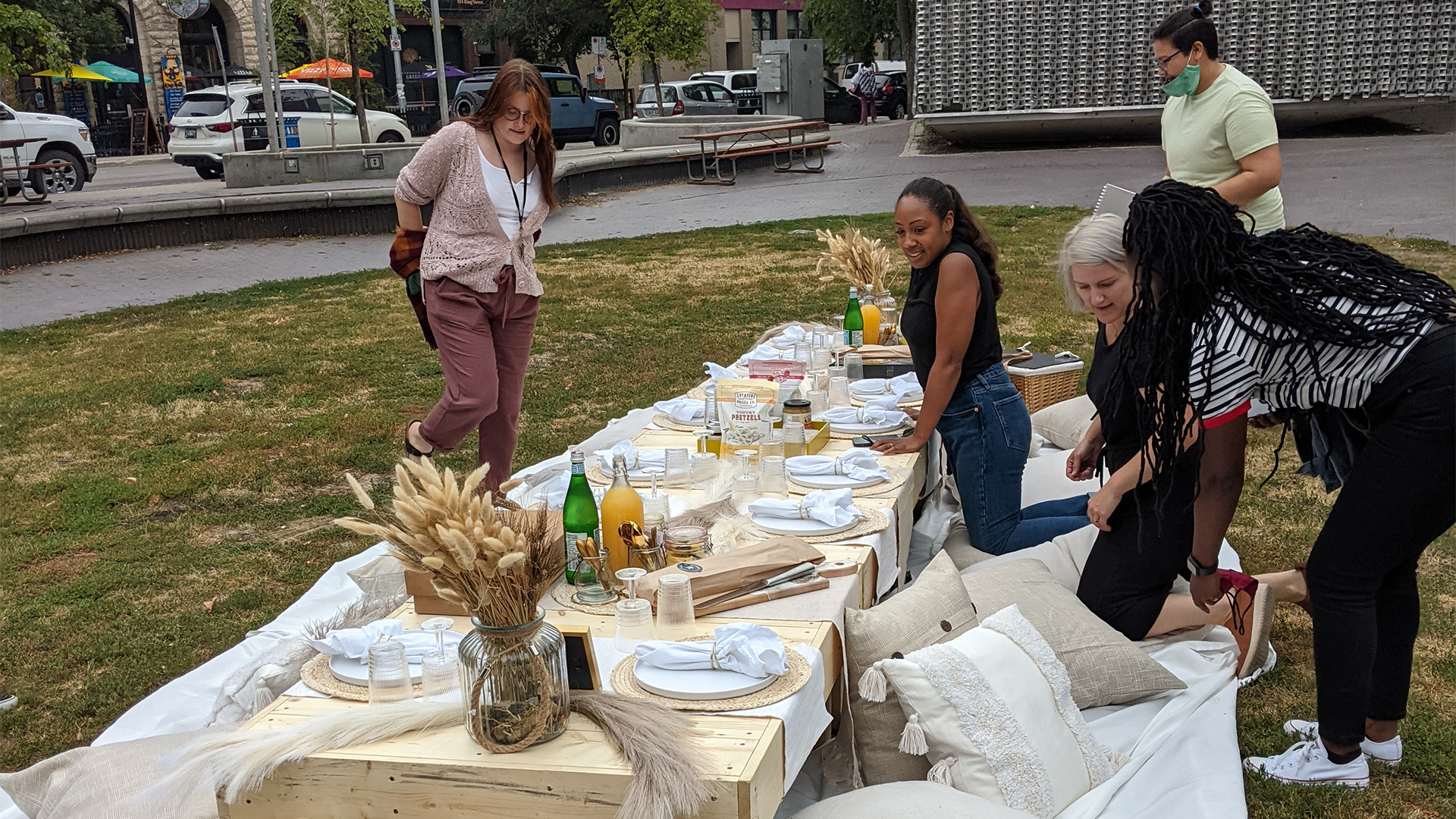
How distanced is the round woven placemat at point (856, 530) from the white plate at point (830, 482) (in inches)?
7.5

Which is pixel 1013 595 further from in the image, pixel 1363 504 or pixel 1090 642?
pixel 1363 504

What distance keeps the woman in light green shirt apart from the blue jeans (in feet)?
4.02

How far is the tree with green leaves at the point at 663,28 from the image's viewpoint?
31.0m

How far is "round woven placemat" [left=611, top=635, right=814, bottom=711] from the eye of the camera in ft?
7.29

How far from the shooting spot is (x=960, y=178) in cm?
1658

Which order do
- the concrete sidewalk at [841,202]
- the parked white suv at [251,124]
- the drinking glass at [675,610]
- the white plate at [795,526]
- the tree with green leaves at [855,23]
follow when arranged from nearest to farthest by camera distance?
the drinking glass at [675,610], the white plate at [795,526], the concrete sidewalk at [841,202], the parked white suv at [251,124], the tree with green leaves at [855,23]

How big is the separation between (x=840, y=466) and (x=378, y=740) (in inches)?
68.7

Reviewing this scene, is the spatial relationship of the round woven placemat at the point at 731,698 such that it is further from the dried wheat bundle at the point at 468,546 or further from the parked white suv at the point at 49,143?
the parked white suv at the point at 49,143

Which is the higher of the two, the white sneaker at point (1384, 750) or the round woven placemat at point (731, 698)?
the round woven placemat at point (731, 698)

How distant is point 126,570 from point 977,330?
11.4 ft

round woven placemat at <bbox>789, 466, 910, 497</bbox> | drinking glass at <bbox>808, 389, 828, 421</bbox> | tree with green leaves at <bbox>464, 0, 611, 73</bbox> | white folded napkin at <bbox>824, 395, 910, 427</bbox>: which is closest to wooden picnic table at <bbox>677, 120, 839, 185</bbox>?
drinking glass at <bbox>808, 389, 828, 421</bbox>

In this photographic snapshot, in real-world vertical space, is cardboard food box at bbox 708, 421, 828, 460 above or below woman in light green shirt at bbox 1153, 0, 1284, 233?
below

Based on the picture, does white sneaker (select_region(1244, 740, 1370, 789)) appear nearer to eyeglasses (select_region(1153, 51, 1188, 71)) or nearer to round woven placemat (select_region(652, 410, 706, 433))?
round woven placemat (select_region(652, 410, 706, 433))

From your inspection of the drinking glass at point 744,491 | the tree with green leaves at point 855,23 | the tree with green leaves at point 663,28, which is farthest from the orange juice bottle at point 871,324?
the tree with green leaves at point 855,23
